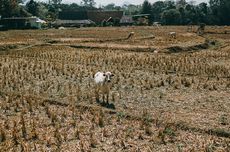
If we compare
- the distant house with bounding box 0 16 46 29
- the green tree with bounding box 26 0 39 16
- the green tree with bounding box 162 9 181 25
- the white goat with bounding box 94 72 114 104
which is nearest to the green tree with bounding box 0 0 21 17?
the distant house with bounding box 0 16 46 29

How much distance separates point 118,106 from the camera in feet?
42.8

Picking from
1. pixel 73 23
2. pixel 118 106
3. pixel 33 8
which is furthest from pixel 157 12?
pixel 118 106

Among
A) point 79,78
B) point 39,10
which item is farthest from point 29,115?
point 39,10

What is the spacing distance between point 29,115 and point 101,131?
106 inches

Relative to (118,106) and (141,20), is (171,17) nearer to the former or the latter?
(141,20)

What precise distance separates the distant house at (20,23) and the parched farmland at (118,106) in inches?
1705

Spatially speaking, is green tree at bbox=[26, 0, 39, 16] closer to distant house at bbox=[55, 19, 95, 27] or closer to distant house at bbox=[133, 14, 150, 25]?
distant house at bbox=[55, 19, 95, 27]

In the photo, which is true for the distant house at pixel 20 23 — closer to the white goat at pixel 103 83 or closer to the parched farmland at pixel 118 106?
the parched farmland at pixel 118 106

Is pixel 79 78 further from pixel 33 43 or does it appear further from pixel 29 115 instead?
pixel 33 43

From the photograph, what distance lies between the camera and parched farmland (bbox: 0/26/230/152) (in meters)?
9.94

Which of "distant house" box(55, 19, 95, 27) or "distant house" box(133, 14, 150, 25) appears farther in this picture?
"distant house" box(55, 19, 95, 27)

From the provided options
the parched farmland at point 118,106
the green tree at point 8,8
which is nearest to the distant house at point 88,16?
the green tree at point 8,8

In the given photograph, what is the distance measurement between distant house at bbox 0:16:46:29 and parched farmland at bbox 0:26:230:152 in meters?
43.3

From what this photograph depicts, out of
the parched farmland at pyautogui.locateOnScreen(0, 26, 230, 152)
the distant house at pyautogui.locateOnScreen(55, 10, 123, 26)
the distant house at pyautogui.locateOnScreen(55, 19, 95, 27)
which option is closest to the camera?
the parched farmland at pyautogui.locateOnScreen(0, 26, 230, 152)
